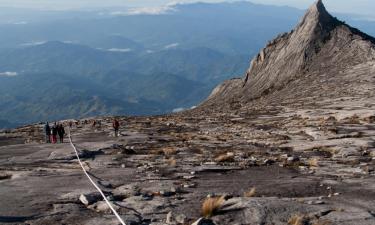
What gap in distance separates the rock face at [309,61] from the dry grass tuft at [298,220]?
5628 cm

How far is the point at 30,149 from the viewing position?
34.1m

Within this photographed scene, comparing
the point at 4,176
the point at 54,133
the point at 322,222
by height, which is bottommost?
the point at 322,222

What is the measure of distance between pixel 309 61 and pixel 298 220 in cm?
8144

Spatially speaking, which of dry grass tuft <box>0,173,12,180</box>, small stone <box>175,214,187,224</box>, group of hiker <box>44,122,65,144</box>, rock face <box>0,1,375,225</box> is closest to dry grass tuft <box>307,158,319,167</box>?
rock face <box>0,1,375,225</box>

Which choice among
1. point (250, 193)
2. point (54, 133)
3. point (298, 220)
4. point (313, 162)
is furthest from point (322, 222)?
point (54, 133)

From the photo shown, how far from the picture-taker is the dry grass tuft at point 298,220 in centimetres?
1482

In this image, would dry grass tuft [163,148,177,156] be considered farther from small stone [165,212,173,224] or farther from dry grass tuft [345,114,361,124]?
dry grass tuft [345,114,361,124]

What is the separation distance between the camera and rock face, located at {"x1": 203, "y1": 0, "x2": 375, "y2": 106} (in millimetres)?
78956

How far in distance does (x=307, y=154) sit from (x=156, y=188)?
1239cm

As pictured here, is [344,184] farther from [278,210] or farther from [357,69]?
[357,69]

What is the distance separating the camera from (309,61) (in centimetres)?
9331

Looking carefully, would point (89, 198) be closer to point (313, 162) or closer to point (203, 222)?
point (203, 222)

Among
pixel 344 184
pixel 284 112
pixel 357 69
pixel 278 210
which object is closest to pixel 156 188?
pixel 278 210

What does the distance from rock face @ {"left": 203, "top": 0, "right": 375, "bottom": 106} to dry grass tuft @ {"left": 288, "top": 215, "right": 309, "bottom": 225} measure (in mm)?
56281
